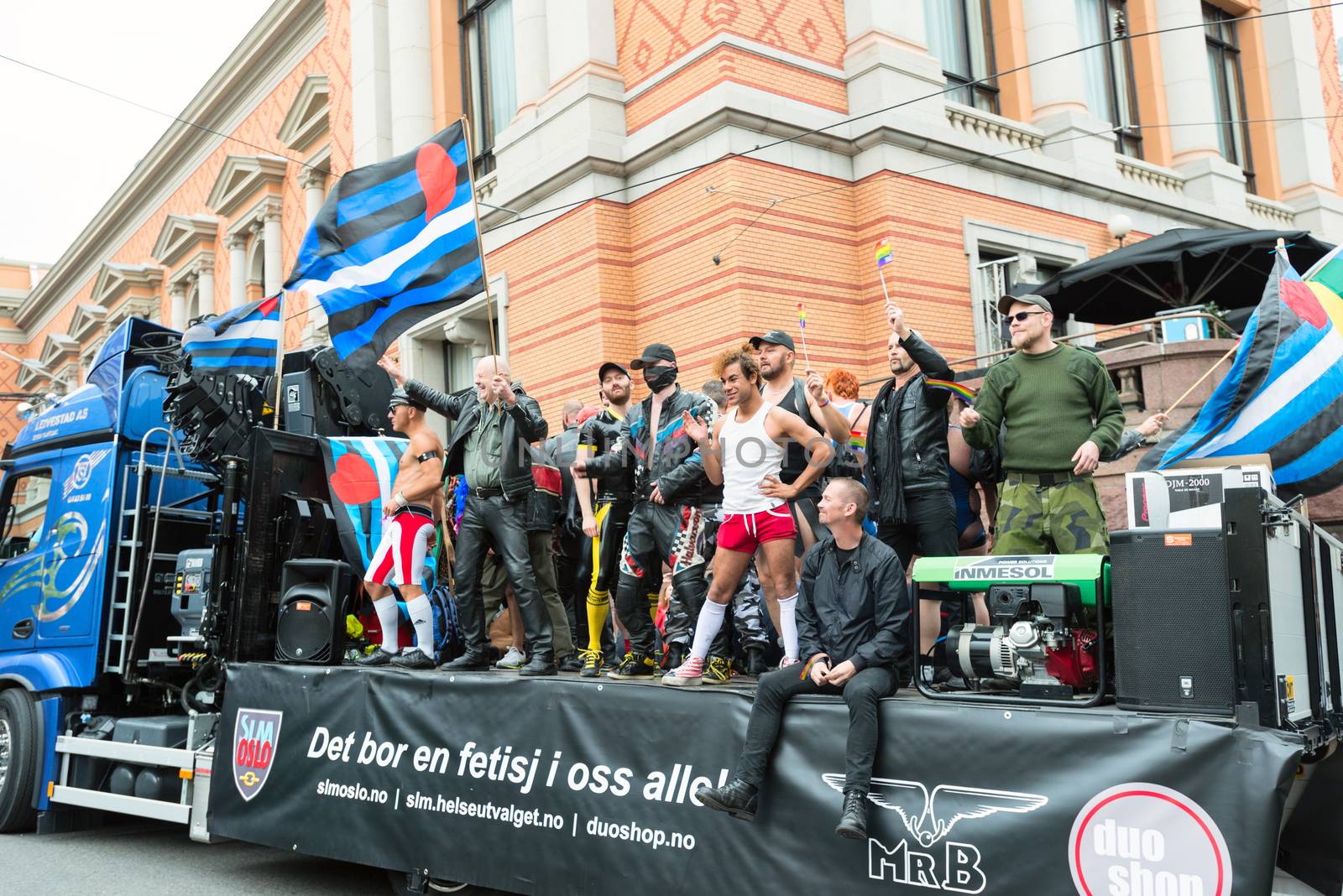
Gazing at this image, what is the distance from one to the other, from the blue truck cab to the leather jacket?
3.78 m

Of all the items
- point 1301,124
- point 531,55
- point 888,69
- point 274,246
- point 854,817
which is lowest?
point 854,817

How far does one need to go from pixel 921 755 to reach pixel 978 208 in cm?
1079

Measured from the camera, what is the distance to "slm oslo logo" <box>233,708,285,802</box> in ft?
22.1

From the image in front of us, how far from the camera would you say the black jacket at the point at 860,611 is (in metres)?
4.61

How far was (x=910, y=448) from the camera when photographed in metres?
5.92

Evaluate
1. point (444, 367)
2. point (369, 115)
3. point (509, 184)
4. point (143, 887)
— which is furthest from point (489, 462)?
point (369, 115)

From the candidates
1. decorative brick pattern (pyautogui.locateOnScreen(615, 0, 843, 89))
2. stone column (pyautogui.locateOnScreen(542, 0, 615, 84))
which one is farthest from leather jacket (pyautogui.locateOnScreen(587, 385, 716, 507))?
stone column (pyautogui.locateOnScreen(542, 0, 615, 84))

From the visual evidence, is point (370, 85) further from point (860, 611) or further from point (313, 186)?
point (860, 611)

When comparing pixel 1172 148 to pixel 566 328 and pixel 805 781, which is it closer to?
pixel 566 328

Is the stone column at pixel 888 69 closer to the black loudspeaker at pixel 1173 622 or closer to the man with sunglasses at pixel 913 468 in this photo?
the man with sunglasses at pixel 913 468

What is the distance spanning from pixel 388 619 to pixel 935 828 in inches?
173

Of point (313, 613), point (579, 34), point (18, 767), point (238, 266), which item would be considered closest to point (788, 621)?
point (313, 613)

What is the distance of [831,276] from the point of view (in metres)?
12.9

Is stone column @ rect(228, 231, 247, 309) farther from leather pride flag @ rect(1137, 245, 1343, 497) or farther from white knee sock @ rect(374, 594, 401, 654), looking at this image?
leather pride flag @ rect(1137, 245, 1343, 497)
